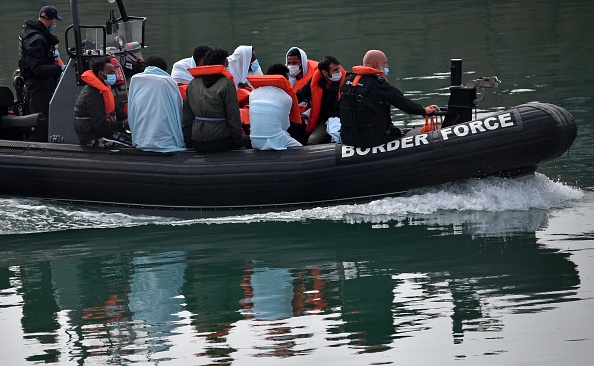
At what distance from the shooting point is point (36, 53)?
34.8 ft

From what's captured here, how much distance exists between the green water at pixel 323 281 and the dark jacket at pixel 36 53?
4.10 ft

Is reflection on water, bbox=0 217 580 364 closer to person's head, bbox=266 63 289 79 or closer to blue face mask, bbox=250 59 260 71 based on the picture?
person's head, bbox=266 63 289 79

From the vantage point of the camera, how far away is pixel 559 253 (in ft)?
27.3

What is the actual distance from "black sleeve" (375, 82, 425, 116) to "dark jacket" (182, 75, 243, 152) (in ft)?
4.12

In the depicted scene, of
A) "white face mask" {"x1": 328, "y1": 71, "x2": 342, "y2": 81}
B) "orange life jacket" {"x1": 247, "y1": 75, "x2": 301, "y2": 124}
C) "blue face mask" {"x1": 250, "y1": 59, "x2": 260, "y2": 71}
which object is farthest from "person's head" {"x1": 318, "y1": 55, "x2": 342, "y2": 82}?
"blue face mask" {"x1": 250, "y1": 59, "x2": 260, "y2": 71}

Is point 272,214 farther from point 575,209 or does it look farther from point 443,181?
point 575,209

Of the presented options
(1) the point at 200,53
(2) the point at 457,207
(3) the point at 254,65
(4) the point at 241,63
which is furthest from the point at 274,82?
(2) the point at 457,207

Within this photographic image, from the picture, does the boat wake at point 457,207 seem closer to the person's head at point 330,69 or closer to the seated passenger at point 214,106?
the seated passenger at point 214,106

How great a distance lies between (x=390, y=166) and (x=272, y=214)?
42.9 inches

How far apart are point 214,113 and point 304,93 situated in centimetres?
103

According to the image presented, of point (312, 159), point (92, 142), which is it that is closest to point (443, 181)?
point (312, 159)

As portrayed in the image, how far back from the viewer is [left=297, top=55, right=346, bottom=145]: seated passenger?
9969 millimetres

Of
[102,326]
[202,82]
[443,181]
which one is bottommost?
[102,326]

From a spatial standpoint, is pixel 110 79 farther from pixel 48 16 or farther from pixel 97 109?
pixel 48 16
